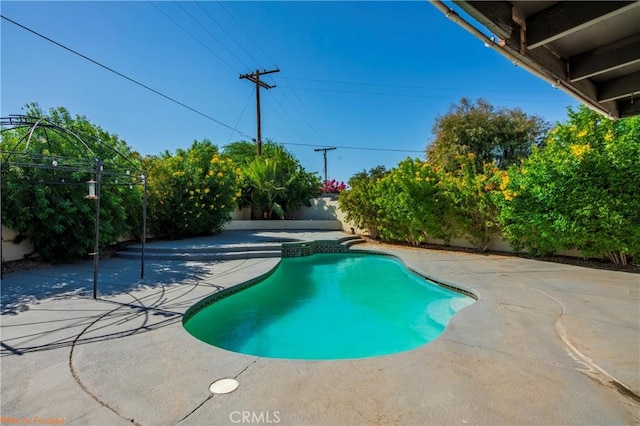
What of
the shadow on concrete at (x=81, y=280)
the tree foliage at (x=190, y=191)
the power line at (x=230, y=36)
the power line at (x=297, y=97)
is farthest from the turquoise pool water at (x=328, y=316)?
the power line at (x=297, y=97)

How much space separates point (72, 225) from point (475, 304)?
8.59 meters

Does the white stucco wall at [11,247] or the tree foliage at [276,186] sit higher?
the tree foliage at [276,186]

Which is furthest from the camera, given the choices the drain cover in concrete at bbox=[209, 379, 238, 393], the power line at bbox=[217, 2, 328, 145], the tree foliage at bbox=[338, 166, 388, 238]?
the tree foliage at bbox=[338, 166, 388, 238]

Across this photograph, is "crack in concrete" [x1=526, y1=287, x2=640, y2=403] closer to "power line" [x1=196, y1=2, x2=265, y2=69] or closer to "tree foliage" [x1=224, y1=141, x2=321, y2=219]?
"power line" [x1=196, y1=2, x2=265, y2=69]

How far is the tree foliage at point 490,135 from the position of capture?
675 inches

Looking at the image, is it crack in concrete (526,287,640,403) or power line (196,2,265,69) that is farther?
power line (196,2,265,69)

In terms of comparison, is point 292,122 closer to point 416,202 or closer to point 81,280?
point 416,202

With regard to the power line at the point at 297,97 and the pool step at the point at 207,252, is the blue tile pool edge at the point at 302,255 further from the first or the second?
the power line at the point at 297,97

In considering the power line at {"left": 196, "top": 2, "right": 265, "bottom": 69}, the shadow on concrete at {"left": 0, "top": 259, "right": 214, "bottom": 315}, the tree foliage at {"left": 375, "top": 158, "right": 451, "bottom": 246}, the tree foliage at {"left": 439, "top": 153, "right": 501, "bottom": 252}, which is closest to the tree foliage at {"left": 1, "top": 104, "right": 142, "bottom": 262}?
the shadow on concrete at {"left": 0, "top": 259, "right": 214, "bottom": 315}

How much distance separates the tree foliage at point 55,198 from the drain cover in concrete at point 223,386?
199 inches

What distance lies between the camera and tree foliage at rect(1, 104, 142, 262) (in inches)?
256

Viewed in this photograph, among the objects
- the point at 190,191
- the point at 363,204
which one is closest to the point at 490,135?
the point at 363,204

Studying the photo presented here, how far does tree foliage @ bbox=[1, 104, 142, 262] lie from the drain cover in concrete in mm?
5047

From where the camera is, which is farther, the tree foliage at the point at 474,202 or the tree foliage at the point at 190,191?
the tree foliage at the point at 190,191
